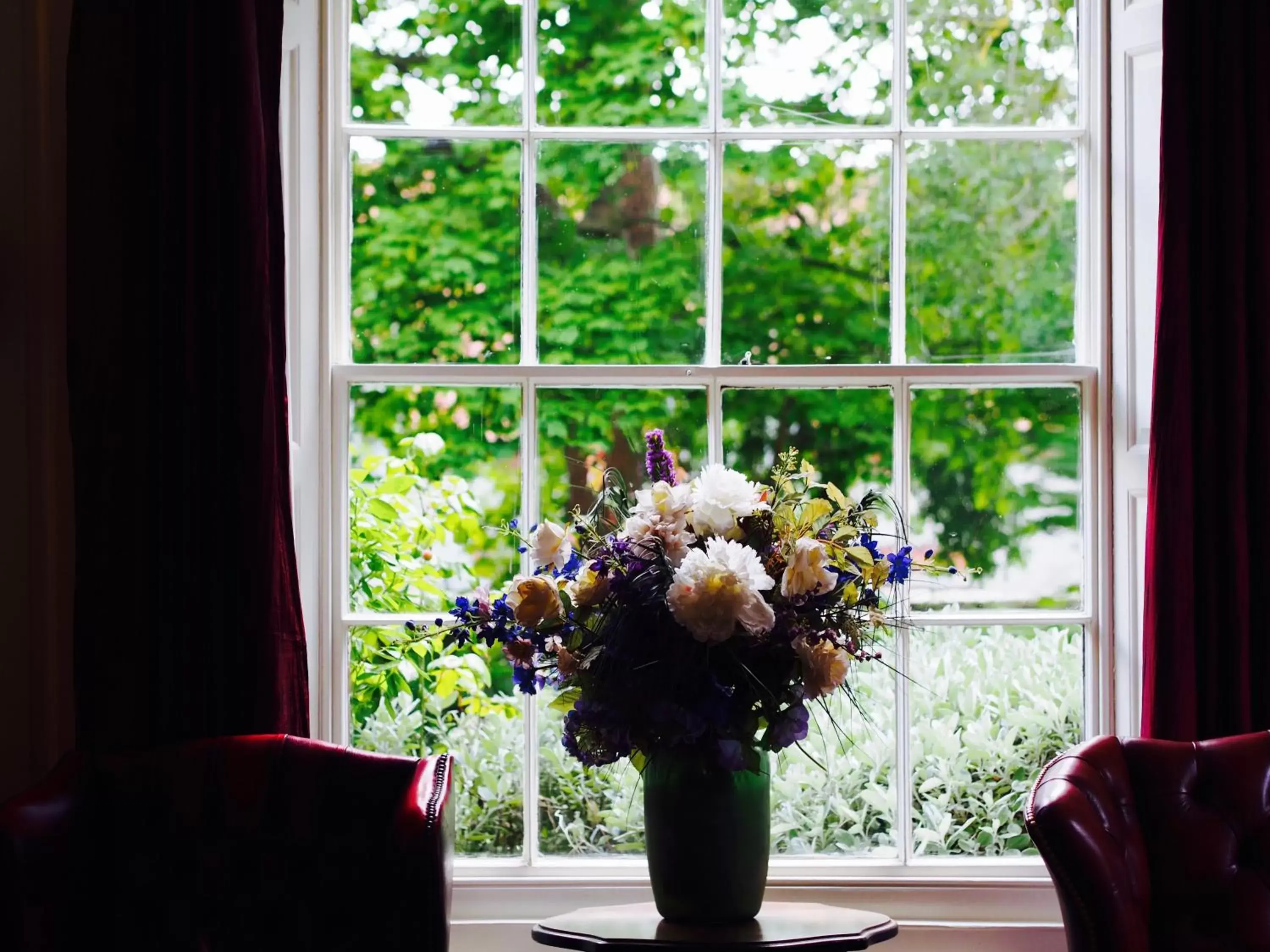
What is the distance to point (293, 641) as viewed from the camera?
198cm

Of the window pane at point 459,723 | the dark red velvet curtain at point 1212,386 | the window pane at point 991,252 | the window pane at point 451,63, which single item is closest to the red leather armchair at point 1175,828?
the dark red velvet curtain at point 1212,386

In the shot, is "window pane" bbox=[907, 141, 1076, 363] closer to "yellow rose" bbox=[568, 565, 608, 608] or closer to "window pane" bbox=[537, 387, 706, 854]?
"window pane" bbox=[537, 387, 706, 854]

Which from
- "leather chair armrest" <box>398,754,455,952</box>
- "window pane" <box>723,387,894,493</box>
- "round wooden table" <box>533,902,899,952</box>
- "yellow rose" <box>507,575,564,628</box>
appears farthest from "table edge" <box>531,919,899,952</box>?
"window pane" <box>723,387,894,493</box>

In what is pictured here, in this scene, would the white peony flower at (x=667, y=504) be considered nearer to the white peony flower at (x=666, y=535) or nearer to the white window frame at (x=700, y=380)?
the white peony flower at (x=666, y=535)

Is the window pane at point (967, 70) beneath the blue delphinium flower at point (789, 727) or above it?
above

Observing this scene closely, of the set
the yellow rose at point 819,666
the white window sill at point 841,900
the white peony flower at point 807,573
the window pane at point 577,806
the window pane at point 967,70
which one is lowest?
the white window sill at point 841,900

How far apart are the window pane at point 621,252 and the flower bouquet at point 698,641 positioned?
2.14 ft

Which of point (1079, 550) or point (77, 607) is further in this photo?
point (1079, 550)

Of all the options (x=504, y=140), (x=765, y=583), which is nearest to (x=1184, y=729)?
(x=765, y=583)

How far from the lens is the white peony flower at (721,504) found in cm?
166

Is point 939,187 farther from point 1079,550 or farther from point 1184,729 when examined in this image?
point 1184,729

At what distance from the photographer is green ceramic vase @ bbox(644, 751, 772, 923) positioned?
1.67 m

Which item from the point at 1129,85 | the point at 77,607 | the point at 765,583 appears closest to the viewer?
the point at 765,583

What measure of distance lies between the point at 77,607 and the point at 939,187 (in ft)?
6.22
